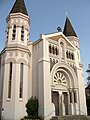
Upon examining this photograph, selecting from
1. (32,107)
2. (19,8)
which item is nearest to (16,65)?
(32,107)

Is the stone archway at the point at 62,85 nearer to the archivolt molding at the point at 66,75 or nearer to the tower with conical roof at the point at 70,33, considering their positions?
the archivolt molding at the point at 66,75

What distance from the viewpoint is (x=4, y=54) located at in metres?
25.1

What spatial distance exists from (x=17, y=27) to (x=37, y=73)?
8.01 meters

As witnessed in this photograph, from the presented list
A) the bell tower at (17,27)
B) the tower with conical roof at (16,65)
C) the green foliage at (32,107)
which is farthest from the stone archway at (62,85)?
the bell tower at (17,27)

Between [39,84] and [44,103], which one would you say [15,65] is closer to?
[39,84]

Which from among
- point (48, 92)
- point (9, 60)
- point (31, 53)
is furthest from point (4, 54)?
point (48, 92)

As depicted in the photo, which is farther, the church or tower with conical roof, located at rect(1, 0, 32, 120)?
the church

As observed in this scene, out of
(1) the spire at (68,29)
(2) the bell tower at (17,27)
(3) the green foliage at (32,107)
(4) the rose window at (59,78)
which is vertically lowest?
(3) the green foliage at (32,107)

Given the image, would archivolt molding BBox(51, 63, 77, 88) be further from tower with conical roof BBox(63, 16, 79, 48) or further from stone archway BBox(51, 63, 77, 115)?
tower with conical roof BBox(63, 16, 79, 48)

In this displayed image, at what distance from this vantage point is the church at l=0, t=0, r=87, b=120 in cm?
2202

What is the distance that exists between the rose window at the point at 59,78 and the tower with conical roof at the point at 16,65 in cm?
437

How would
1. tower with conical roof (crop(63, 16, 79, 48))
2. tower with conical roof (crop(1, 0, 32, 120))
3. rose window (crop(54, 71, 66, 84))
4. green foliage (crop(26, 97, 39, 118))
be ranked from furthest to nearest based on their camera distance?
tower with conical roof (crop(63, 16, 79, 48))
rose window (crop(54, 71, 66, 84))
green foliage (crop(26, 97, 39, 118))
tower with conical roof (crop(1, 0, 32, 120))

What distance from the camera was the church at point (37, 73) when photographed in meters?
22.0

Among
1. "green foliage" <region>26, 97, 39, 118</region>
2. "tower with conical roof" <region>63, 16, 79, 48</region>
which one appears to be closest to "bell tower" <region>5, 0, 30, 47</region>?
"green foliage" <region>26, 97, 39, 118</region>
